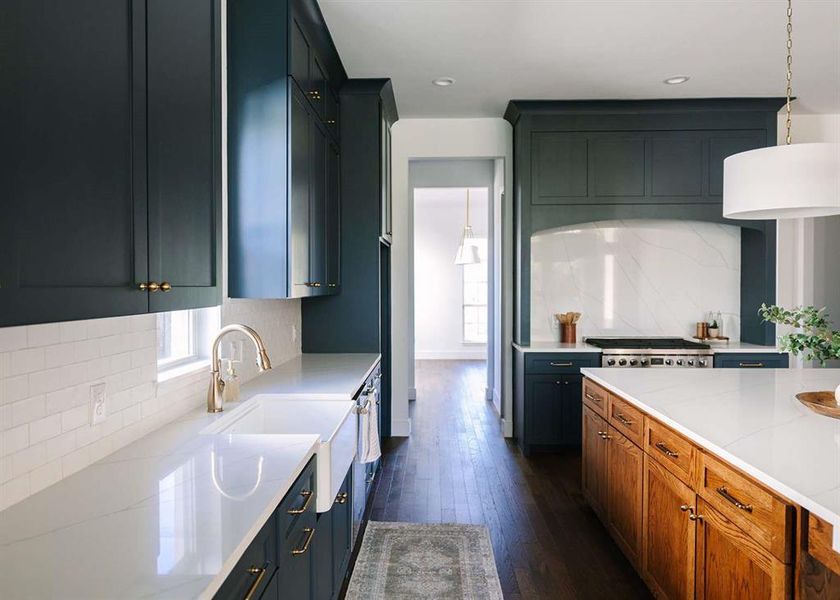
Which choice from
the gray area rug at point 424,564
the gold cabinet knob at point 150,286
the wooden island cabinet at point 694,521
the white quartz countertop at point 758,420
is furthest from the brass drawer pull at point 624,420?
the gold cabinet knob at point 150,286

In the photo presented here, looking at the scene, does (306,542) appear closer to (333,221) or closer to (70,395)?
(70,395)

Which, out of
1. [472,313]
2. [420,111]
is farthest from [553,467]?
[472,313]

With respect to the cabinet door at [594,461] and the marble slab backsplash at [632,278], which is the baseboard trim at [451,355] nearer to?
the marble slab backsplash at [632,278]

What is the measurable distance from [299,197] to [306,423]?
111 centimetres

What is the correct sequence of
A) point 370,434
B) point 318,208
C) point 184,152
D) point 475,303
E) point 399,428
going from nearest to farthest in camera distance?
point 184,152, point 370,434, point 318,208, point 399,428, point 475,303

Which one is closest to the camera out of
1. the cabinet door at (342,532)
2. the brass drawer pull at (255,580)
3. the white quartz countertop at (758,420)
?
the brass drawer pull at (255,580)

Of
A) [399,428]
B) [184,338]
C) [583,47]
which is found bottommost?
[399,428]

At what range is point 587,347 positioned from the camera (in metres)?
4.55

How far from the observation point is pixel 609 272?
500cm

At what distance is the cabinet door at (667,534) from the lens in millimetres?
1974

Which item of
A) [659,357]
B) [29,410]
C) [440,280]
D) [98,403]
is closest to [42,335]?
[29,410]

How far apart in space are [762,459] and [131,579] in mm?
1614

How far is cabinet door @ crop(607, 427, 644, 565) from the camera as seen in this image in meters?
2.43

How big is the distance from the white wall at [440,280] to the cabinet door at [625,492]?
7.45 meters
